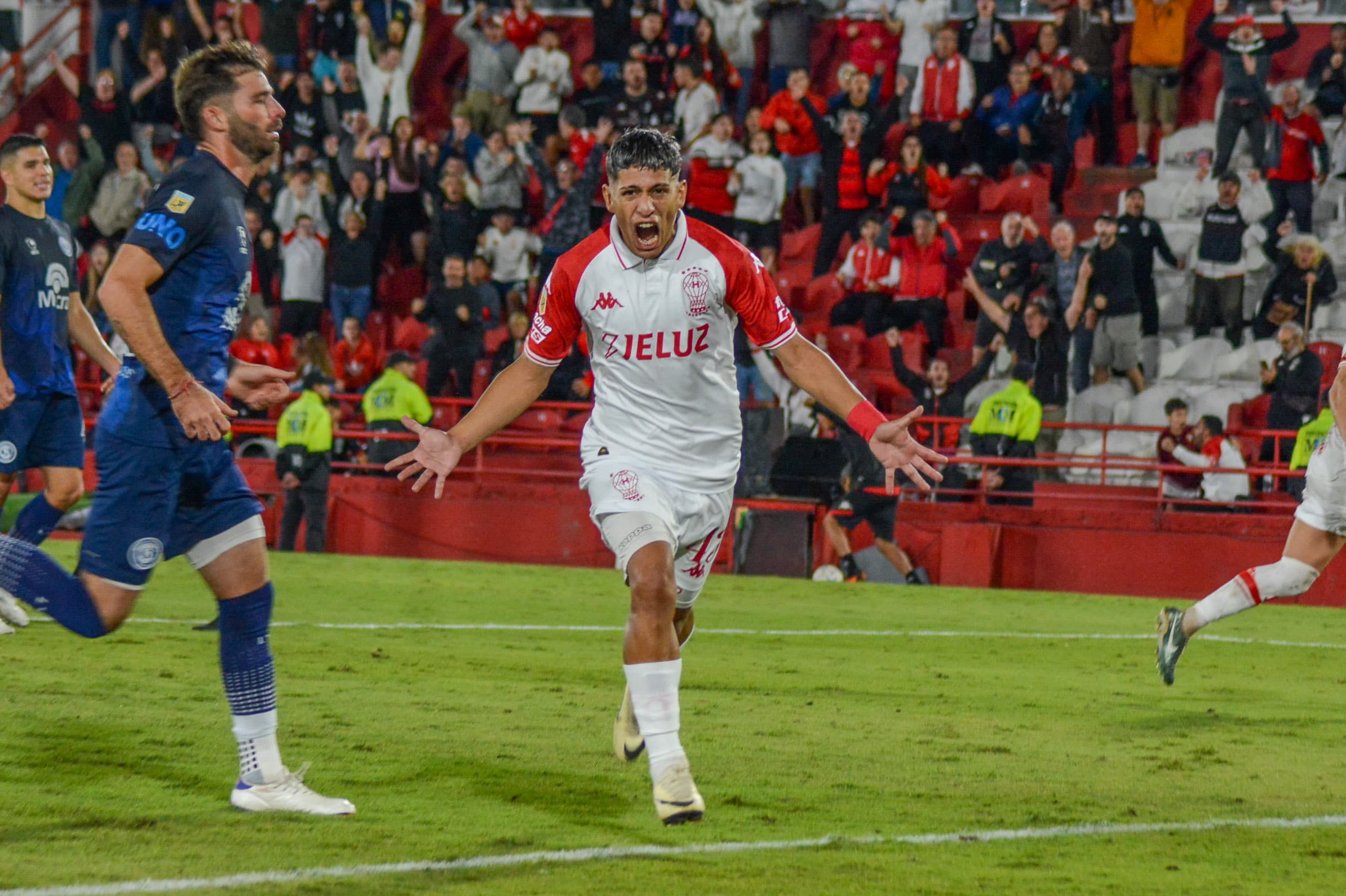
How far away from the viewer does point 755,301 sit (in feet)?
19.1

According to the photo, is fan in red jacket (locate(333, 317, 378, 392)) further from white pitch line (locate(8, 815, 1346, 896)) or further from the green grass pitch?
white pitch line (locate(8, 815, 1346, 896))

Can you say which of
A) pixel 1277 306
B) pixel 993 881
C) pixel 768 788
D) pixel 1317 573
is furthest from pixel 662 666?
pixel 1277 306

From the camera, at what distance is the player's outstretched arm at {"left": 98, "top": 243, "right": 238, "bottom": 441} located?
496 centimetres

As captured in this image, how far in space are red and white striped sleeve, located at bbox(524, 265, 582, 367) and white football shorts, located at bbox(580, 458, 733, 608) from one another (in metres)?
0.45

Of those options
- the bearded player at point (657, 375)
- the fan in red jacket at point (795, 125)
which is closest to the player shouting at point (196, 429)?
the bearded player at point (657, 375)

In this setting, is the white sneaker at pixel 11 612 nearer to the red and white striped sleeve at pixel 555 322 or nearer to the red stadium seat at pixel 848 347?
the red and white striped sleeve at pixel 555 322

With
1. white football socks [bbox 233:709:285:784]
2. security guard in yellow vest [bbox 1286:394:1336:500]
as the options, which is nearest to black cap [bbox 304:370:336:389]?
security guard in yellow vest [bbox 1286:394:1336:500]

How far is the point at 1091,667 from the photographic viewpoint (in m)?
9.91

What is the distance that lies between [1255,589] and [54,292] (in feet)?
21.9

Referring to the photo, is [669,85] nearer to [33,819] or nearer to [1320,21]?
[1320,21]

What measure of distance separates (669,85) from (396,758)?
15715 millimetres

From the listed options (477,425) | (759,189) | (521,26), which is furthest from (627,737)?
(521,26)

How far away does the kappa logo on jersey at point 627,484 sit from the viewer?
18.5 ft

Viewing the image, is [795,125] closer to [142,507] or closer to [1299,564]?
[1299,564]
